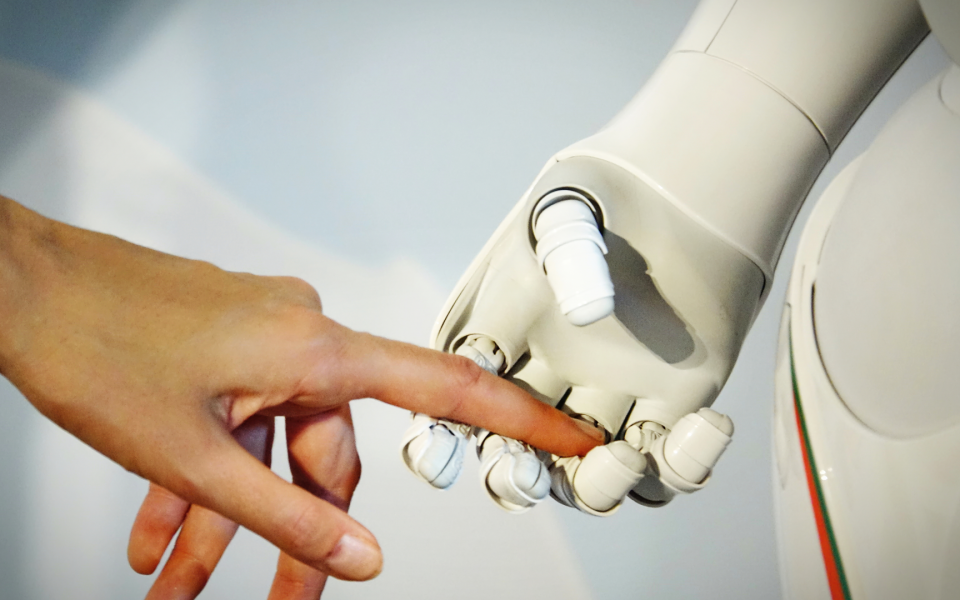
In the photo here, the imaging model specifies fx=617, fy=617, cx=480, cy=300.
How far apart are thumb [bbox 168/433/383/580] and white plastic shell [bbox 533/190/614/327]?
0.17m

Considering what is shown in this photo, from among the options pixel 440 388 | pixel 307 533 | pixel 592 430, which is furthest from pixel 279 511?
pixel 592 430

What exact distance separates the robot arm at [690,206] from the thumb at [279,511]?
7 cm

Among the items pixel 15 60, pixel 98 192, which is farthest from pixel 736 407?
pixel 15 60

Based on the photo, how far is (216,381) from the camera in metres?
0.34

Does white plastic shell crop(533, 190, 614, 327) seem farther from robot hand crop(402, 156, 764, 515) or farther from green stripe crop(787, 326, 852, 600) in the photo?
green stripe crop(787, 326, 852, 600)

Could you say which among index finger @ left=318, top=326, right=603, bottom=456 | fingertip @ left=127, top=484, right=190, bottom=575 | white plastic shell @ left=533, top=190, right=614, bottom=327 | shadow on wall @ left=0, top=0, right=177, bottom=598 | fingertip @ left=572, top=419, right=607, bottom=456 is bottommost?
fingertip @ left=127, top=484, right=190, bottom=575

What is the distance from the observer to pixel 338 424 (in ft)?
1.45

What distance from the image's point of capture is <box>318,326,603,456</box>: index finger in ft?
1.30

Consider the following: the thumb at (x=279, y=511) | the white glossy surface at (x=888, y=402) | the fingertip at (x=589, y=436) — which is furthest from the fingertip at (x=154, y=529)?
the white glossy surface at (x=888, y=402)

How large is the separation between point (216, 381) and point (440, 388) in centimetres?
14

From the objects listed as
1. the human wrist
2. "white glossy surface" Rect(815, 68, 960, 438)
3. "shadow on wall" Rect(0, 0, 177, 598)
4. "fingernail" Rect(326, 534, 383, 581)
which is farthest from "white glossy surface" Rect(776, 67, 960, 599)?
"shadow on wall" Rect(0, 0, 177, 598)

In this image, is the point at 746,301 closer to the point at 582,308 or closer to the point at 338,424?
the point at 582,308

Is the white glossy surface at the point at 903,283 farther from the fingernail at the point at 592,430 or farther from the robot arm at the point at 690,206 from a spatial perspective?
the fingernail at the point at 592,430

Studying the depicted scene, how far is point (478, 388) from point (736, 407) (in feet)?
1.23
